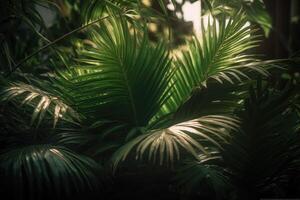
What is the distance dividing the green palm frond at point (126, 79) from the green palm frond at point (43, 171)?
0.30 m

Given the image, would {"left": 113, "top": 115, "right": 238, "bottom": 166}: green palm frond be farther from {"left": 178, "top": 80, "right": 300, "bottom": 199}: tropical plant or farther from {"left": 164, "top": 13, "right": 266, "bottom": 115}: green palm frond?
{"left": 164, "top": 13, "right": 266, "bottom": 115}: green palm frond

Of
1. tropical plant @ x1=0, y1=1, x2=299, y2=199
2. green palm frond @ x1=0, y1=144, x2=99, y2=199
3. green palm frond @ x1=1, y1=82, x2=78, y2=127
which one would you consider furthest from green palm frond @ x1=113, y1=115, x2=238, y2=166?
green palm frond @ x1=1, y1=82, x2=78, y2=127

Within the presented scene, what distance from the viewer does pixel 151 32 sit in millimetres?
4316

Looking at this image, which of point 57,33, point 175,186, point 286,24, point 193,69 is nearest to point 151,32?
point 57,33

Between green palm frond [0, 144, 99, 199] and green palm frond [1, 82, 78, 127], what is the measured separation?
0.39 ft

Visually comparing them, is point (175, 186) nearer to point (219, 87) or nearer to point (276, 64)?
point (219, 87)

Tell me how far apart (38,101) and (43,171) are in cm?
42

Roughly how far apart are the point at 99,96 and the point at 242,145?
2.11ft

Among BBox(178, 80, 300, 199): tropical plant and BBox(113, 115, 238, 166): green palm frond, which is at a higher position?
BBox(113, 115, 238, 166): green palm frond

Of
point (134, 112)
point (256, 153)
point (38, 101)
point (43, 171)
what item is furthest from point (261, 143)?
point (38, 101)

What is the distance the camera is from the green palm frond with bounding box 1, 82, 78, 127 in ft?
6.28

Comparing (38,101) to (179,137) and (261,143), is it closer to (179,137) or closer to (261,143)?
(179,137)

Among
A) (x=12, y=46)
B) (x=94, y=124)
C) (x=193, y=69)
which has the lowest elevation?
(x=94, y=124)

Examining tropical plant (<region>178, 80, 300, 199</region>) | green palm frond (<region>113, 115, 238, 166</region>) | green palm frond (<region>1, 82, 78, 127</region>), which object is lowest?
tropical plant (<region>178, 80, 300, 199</region>)
